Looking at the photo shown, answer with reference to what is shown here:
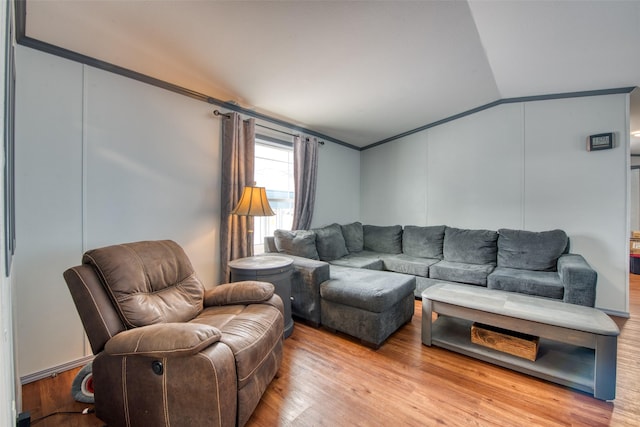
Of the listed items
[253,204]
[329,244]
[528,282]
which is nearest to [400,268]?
[329,244]

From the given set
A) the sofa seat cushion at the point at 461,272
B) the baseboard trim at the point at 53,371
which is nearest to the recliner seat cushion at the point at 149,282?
the baseboard trim at the point at 53,371

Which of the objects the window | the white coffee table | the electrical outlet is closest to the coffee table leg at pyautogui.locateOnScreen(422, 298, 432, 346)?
the white coffee table

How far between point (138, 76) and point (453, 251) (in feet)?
12.9

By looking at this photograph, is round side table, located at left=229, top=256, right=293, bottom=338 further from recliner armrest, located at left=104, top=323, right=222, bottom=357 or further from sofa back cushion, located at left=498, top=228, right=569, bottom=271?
sofa back cushion, located at left=498, top=228, right=569, bottom=271

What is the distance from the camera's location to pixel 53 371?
6.01 feet

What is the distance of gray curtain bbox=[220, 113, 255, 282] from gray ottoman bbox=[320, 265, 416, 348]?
0.99 metres

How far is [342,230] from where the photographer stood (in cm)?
405

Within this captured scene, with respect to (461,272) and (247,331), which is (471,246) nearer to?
(461,272)

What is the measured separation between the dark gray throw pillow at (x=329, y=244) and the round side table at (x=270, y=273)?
36.3 inches

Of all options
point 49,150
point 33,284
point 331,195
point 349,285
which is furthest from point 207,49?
point 331,195

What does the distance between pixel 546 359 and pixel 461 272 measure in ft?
4.15

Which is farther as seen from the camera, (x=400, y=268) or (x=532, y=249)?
(x=400, y=268)

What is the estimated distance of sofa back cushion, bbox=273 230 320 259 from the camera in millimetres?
3045

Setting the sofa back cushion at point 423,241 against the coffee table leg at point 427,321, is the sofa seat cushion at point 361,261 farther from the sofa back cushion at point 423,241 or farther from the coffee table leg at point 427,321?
the coffee table leg at point 427,321
